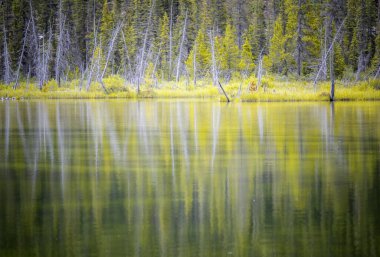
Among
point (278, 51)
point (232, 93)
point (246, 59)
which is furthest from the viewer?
point (246, 59)

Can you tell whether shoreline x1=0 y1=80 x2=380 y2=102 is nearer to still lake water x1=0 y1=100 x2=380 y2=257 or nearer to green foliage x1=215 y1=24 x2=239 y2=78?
green foliage x1=215 y1=24 x2=239 y2=78

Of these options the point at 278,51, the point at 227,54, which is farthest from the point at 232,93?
the point at 227,54

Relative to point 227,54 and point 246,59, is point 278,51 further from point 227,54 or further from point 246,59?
point 227,54

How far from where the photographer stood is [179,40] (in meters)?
80.1

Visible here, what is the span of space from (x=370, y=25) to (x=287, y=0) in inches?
557

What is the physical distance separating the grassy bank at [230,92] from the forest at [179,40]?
119 centimetres

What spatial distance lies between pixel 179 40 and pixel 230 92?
27845 millimetres

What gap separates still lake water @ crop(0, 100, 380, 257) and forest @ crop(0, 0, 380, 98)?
1652 inches

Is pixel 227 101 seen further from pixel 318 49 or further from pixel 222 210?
pixel 222 210

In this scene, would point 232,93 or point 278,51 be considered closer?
point 232,93

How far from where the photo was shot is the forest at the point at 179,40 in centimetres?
6506

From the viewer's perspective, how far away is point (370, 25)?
74.4 meters

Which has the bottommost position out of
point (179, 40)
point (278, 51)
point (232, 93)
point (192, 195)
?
point (192, 195)

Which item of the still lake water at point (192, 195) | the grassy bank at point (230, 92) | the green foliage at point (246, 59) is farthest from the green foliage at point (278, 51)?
the still lake water at point (192, 195)
